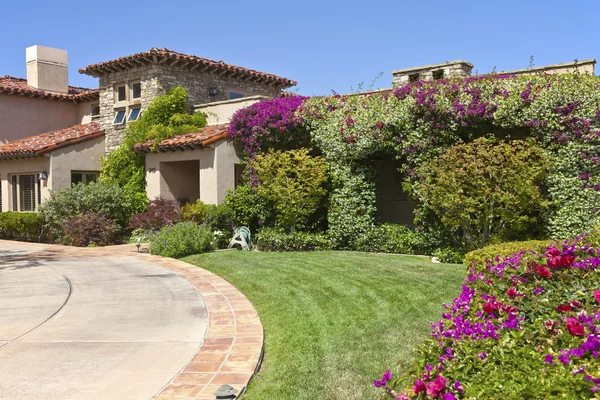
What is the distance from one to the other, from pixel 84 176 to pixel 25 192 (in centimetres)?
291

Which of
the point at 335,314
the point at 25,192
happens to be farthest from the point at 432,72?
the point at 25,192

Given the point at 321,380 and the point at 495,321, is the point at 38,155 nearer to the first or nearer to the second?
the point at 321,380

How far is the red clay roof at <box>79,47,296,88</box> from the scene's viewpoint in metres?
18.5

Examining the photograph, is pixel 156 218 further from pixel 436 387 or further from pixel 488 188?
pixel 436 387

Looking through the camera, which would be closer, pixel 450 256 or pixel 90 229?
pixel 450 256

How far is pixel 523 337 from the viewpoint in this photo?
122 inches

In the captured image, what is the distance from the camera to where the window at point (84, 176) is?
772 inches

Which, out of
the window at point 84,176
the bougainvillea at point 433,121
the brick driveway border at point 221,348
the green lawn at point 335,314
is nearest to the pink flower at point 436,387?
the green lawn at point 335,314

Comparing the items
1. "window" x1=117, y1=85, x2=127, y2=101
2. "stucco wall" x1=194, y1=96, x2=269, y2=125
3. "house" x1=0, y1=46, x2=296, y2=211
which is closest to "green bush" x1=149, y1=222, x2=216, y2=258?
"house" x1=0, y1=46, x2=296, y2=211

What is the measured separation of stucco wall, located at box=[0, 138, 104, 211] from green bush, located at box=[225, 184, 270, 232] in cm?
734

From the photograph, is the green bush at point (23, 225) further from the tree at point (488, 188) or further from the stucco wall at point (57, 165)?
the tree at point (488, 188)

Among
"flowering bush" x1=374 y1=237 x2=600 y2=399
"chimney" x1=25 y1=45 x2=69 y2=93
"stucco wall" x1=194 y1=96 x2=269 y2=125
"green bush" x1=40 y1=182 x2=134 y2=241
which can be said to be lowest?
"flowering bush" x1=374 y1=237 x2=600 y2=399

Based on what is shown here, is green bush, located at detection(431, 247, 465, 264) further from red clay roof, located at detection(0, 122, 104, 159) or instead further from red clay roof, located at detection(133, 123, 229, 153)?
red clay roof, located at detection(0, 122, 104, 159)

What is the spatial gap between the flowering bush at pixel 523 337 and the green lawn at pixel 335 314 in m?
1.41
